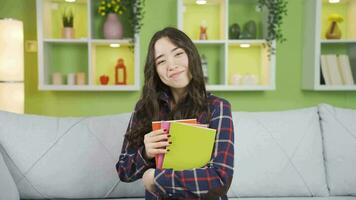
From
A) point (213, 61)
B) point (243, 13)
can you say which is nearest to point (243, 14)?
point (243, 13)

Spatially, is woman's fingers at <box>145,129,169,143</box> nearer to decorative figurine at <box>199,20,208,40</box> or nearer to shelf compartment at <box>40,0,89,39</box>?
decorative figurine at <box>199,20,208,40</box>

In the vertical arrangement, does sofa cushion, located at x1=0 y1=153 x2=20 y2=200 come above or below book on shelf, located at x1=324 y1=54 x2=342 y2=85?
below

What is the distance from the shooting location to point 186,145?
100 centimetres

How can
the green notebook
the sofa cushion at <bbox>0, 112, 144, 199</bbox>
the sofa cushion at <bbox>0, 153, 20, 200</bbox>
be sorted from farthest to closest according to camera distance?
the sofa cushion at <bbox>0, 112, 144, 199</bbox>, the sofa cushion at <bbox>0, 153, 20, 200</bbox>, the green notebook

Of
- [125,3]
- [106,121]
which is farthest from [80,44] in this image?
[106,121]

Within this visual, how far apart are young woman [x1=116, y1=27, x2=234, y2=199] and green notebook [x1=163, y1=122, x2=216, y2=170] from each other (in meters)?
0.02

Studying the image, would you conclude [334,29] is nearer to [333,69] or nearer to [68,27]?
[333,69]

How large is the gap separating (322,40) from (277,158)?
3.76ft

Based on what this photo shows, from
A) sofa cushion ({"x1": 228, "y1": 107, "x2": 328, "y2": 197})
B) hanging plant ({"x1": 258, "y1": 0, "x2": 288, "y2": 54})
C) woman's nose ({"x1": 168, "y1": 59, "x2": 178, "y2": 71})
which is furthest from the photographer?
hanging plant ({"x1": 258, "y1": 0, "x2": 288, "y2": 54})

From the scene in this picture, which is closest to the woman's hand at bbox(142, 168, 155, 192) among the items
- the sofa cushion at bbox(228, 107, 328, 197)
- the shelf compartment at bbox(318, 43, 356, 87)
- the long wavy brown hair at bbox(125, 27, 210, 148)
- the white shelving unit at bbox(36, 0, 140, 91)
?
the long wavy brown hair at bbox(125, 27, 210, 148)

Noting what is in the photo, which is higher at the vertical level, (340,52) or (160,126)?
(340,52)

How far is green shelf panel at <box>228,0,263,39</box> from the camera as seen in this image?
2.68 meters

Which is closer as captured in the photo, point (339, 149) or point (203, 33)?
point (339, 149)

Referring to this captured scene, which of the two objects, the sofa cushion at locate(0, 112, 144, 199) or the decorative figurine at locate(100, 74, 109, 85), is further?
the decorative figurine at locate(100, 74, 109, 85)
